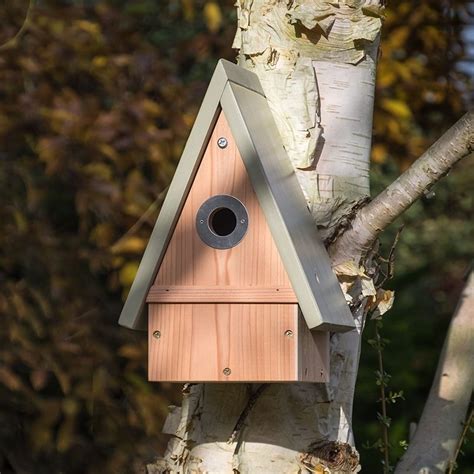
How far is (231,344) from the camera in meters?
2.09

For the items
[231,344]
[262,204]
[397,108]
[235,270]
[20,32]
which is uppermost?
[20,32]

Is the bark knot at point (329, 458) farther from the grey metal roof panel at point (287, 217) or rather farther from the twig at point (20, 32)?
the twig at point (20, 32)

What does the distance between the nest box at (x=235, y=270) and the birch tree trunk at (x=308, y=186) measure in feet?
0.27

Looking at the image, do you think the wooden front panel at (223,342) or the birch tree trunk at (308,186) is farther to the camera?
the birch tree trunk at (308,186)

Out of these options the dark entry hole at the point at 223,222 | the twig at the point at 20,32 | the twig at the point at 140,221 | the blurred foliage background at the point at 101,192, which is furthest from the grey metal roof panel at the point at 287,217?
the twig at the point at 20,32

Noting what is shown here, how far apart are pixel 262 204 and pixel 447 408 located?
106 cm

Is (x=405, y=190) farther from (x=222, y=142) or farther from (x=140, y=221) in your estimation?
(x=140, y=221)

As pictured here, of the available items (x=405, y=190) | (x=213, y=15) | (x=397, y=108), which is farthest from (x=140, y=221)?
(x=405, y=190)

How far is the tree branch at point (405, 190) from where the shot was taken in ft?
6.80

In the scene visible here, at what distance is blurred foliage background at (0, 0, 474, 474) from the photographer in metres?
4.06

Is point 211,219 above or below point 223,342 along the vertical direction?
above

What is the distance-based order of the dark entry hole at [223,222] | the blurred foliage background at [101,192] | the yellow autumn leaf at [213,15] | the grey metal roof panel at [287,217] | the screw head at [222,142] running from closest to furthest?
the grey metal roof panel at [287,217] < the screw head at [222,142] < the dark entry hole at [223,222] < the blurred foliage background at [101,192] < the yellow autumn leaf at [213,15]

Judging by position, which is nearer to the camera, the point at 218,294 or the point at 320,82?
the point at 218,294

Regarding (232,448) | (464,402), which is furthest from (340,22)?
(464,402)
